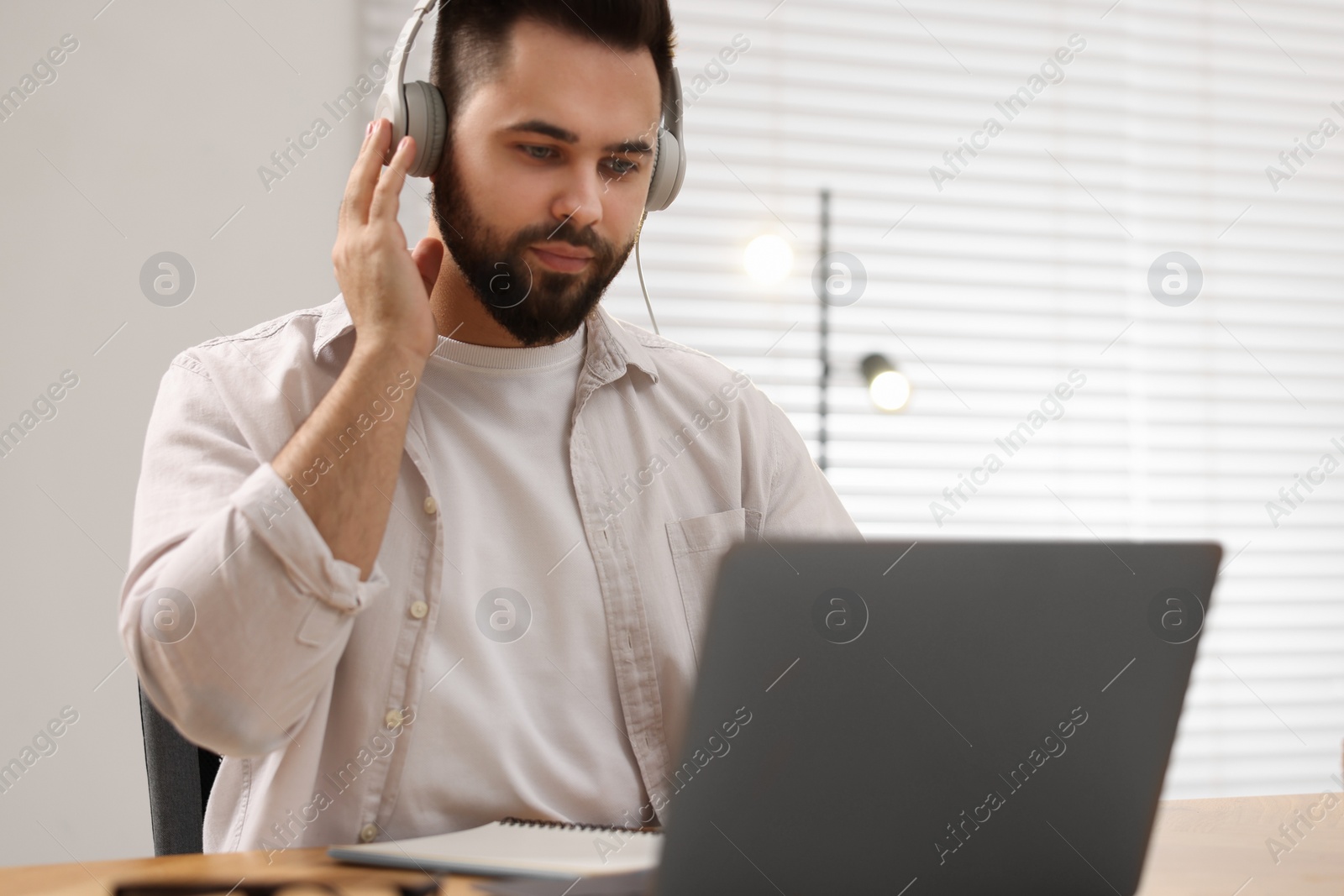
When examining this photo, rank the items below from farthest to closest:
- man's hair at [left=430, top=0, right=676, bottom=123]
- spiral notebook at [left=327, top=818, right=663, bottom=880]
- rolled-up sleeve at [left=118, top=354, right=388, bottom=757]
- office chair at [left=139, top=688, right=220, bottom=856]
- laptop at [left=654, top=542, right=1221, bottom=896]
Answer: man's hair at [left=430, top=0, right=676, bottom=123] < office chair at [left=139, top=688, right=220, bottom=856] < rolled-up sleeve at [left=118, top=354, right=388, bottom=757] < spiral notebook at [left=327, top=818, right=663, bottom=880] < laptop at [left=654, top=542, right=1221, bottom=896]

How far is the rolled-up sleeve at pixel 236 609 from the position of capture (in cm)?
92

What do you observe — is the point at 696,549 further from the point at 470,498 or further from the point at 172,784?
the point at 172,784

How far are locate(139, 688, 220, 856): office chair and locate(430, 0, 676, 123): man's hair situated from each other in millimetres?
750

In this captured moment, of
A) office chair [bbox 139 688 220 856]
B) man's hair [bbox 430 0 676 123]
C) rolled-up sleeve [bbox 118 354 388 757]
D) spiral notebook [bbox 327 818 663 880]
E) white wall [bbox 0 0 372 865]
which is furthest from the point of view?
white wall [bbox 0 0 372 865]

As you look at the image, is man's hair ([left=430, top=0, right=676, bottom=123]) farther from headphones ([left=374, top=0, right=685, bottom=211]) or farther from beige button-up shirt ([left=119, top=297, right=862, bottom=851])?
beige button-up shirt ([left=119, top=297, right=862, bottom=851])

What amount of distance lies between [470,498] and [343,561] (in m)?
0.23

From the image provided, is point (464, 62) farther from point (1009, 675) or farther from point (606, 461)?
point (1009, 675)

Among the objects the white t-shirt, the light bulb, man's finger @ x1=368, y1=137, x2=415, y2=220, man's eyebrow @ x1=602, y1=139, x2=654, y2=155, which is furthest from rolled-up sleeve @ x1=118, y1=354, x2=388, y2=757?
the light bulb

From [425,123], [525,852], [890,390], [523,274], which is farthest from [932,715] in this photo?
[890,390]

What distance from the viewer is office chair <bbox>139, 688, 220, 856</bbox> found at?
3.41 feet

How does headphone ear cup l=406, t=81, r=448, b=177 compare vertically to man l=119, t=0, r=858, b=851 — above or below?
above

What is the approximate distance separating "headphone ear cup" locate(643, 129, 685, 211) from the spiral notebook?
0.81m

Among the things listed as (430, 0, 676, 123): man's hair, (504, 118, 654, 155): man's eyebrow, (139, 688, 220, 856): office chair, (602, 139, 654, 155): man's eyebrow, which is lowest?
(139, 688, 220, 856): office chair

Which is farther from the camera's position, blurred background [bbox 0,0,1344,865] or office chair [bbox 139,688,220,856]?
blurred background [bbox 0,0,1344,865]
